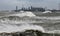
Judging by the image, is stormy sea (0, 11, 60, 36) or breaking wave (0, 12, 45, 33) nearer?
stormy sea (0, 11, 60, 36)

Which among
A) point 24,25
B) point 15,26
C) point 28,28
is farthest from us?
point 15,26

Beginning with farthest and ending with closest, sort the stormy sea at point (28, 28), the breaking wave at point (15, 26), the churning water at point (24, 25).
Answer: the churning water at point (24, 25)
the breaking wave at point (15, 26)
the stormy sea at point (28, 28)

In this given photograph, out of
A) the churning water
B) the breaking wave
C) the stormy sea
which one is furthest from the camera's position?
the churning water

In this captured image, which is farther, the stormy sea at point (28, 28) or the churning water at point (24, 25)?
the churning water at point (24, 25)

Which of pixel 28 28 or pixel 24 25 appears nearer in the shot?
pixel 28 28

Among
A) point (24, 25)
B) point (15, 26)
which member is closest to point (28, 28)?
point (24, 25)

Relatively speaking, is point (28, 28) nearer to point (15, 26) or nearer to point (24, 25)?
point (24, 25)

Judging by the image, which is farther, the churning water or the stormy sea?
the churning water

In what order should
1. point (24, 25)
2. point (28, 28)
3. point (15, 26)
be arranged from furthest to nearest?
1. point (15, 26)
2. point (24, 25)
3. point (28, 28)

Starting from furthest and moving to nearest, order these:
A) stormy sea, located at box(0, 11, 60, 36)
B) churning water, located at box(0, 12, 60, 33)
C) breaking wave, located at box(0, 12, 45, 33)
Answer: churning water, located at box(0, 12, 60, 33), breaking wave, located at box(0, 12, 45, 33), stormy sea, located at box(0, 11, 60, 36)

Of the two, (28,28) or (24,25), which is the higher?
(28,28)

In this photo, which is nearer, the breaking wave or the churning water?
the breaking wave

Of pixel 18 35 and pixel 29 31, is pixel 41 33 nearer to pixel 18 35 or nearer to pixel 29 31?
pixel 29 31
